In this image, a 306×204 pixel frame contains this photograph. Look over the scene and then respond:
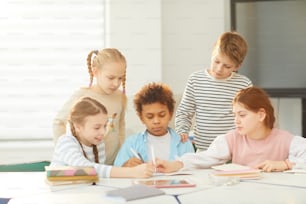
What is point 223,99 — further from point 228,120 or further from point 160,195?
point 160,195

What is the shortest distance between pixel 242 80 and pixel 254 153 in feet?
2.00

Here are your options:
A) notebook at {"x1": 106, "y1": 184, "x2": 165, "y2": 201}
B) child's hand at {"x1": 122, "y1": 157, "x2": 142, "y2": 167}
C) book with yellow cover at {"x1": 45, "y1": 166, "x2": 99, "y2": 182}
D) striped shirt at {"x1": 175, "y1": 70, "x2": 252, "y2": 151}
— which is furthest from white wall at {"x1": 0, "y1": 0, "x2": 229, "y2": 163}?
notebook at {"x1": 106, "y1": 184, "x2": 165, "y2": 201}

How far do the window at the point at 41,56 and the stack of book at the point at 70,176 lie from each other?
8.03 feet

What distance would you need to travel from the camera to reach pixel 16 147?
4.46 meters

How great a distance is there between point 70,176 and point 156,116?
706mm

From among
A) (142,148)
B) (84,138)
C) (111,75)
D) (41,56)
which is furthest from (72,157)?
(41,56)

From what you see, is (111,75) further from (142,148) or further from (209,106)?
(209,106)

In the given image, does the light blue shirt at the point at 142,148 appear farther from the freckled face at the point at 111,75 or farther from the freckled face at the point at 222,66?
the freckled face at the point at 222,66

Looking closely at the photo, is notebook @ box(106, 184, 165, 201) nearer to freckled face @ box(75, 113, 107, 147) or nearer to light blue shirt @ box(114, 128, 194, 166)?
freckled face @ box(75, 113, 107, 147)

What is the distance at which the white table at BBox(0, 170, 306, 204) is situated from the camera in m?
1.81

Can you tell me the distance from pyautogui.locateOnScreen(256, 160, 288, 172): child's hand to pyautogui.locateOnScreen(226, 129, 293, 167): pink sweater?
0.39 feet

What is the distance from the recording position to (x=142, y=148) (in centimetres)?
268

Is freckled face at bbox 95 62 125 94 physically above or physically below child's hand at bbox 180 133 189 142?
above

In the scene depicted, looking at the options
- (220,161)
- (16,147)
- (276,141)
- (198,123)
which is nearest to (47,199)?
(220,161)
